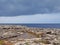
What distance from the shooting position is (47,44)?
76.1 ft

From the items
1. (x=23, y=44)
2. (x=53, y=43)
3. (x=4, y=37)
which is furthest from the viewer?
(x=4, y=37)

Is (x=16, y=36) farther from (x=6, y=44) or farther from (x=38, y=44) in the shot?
(x=38, y=44)

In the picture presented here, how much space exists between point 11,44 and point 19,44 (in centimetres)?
259

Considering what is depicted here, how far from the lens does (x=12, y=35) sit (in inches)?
1262

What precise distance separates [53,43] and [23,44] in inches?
143

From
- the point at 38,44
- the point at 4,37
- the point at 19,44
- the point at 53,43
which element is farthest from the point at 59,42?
the point at 4,37

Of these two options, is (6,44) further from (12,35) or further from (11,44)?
(12,35)

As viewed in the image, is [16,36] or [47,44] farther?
[16,36]

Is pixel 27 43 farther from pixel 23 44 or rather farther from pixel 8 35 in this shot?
pixel 8 35

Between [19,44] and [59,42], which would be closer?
[19,44]

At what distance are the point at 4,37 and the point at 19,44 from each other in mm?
8098

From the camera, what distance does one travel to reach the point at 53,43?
24297 millimetres

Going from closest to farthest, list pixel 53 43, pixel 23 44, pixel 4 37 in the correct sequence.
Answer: pixel 23 44
pixel 53 43
pixel 4 37

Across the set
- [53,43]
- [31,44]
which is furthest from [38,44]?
[53,43]
